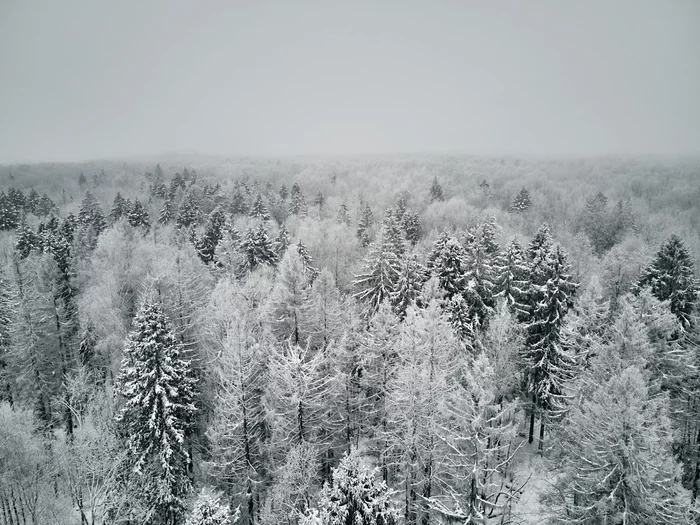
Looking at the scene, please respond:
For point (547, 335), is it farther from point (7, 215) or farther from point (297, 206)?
point (7, 215)

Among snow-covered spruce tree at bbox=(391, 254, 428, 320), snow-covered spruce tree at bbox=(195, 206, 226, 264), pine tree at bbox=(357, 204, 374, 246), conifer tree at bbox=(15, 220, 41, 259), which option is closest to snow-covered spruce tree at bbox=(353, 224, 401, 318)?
snow-covered spruce tree at bbox=(391, 254, 428, 320)

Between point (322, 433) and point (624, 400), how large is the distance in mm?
17642

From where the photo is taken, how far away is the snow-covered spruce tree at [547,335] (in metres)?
29.7

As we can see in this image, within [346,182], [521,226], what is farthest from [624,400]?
[346,182]

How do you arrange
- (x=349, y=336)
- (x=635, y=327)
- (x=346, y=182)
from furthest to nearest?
1. (x=346, y=182)
2. (x=349, y=336)
3. (x=635, y=327)

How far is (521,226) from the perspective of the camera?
7538 cm

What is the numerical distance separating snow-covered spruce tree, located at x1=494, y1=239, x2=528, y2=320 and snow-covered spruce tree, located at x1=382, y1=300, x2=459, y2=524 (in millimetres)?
9638

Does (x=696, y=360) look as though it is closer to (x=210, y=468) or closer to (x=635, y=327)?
(x=635, y=327)

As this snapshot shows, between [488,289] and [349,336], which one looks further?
[488,289]

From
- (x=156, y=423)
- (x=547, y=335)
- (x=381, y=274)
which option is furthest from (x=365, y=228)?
(x=156, y=423)

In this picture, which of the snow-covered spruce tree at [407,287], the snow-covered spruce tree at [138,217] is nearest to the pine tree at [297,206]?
the snow-covered spruce tree at [138,217]

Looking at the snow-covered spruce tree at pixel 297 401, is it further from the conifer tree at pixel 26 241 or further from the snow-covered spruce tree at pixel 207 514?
the conifer tree at pixel 26 241

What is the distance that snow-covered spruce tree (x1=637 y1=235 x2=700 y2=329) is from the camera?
30.5m

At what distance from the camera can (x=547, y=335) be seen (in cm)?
3008
